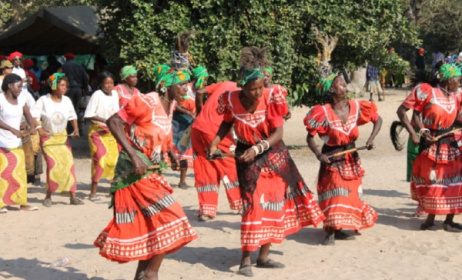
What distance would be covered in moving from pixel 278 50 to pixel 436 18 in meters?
25.9

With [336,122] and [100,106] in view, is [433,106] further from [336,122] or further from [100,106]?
[100,106]

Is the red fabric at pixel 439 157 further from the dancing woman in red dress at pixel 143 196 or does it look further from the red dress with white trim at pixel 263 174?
the dancing woman in red dress at pixel 143 196

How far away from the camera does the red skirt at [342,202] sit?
823cm

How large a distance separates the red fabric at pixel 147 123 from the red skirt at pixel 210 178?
346cm

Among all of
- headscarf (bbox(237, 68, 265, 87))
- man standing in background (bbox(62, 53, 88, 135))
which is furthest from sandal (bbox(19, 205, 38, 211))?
man standing in background (bbox(62, 53, 88, 135))

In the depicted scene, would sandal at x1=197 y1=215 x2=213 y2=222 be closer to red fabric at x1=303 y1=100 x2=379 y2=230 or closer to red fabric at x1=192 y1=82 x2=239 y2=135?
red fabric at x1=192 y1=82 x2=239 y2=135

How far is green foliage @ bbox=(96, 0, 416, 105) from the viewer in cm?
1484

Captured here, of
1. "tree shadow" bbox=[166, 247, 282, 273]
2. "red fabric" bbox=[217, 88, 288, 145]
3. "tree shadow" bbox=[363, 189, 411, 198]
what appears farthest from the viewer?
"tree shadow" bbox=[363, 189, 411, 198]

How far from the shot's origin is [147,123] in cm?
620

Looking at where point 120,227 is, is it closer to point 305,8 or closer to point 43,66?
point 305,8

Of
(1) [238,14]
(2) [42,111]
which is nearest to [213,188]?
(2) [42,111]

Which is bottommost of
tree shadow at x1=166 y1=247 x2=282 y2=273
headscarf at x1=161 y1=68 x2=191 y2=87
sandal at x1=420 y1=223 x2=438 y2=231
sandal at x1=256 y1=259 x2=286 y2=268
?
tree shadow at x1=166 y1=247 x2=282 y2=273

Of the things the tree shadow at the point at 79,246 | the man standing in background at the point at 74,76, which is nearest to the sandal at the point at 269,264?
the tree shadow at the point at 79,246

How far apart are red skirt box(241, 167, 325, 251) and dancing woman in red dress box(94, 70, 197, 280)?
1003 mm
